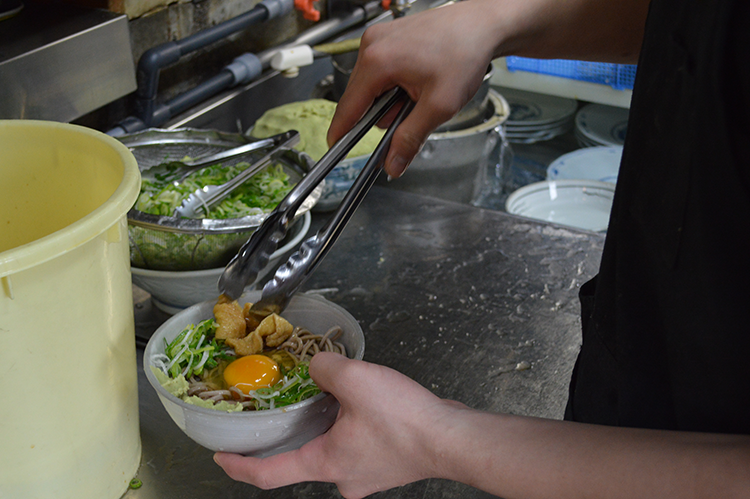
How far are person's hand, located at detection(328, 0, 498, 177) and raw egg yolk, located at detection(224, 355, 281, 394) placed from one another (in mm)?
378

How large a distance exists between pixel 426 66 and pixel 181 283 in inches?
25.2

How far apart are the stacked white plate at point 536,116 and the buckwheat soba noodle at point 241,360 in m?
2.42

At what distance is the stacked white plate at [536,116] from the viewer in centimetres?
326

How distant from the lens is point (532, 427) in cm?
75

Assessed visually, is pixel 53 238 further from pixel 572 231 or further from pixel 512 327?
pixel 572 231

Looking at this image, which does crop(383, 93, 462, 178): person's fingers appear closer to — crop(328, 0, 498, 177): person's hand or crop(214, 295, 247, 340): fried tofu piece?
crop(328, 0, 498, 177): person's hand

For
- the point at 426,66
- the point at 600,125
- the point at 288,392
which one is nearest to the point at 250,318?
the point at 288,392

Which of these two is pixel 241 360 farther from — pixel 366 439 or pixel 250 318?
pixel 366 439

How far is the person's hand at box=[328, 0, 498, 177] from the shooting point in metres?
1.05

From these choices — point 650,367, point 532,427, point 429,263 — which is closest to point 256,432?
point 532,427

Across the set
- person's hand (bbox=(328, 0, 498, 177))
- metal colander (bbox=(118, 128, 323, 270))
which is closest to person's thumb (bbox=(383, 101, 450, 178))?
person's hand (bbox=(328, 0, 498, 177))

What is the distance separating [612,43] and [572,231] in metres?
0.66

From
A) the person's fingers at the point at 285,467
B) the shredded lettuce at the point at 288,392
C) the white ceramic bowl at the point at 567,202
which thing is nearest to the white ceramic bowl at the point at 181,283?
the shredded lettuce at the point at 288,392

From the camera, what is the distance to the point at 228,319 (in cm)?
104
